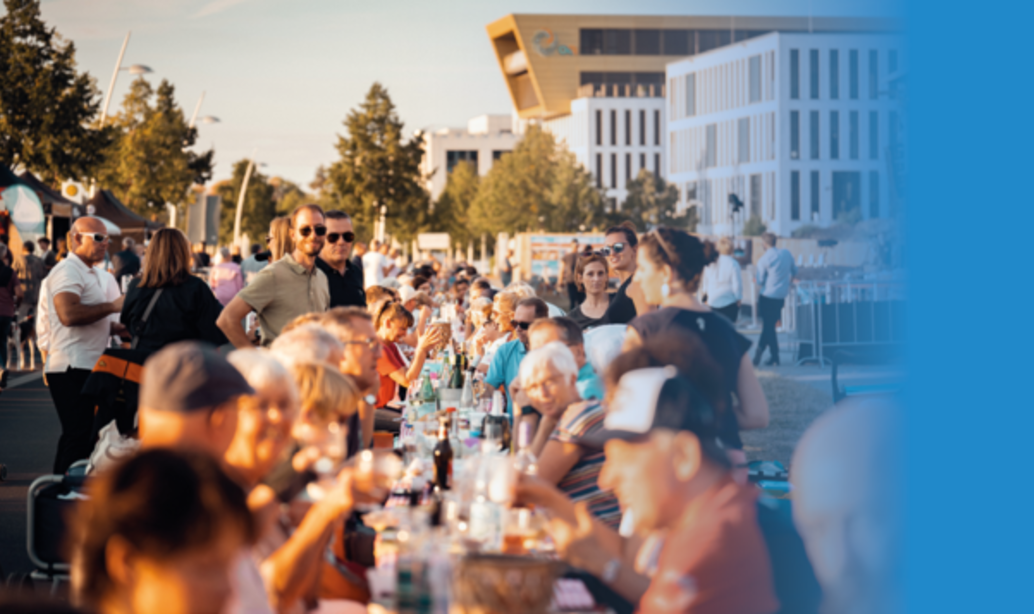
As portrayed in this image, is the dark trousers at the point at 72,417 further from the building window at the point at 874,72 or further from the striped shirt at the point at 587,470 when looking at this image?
the building window at the point at 874,72

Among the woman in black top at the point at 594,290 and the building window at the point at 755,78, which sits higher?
the building window at the point at 755,78

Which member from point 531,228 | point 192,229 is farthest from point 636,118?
point 192,229

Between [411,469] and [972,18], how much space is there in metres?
2.80

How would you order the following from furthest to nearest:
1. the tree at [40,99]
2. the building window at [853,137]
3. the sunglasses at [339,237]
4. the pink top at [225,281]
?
the building window at [853,137], the tree at [40,99], the pink top at [225,281], the sunglasses at [339,237]

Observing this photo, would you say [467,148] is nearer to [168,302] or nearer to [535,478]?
[168,302]

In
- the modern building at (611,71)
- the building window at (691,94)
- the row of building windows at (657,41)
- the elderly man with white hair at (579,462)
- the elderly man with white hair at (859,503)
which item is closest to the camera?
the elderly man with white hair at (859,503)

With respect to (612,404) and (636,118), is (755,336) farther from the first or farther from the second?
(636,118)

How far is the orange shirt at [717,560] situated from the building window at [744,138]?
7772cm

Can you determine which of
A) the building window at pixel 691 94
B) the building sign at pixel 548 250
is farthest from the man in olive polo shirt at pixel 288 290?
the building window at pixel 691 94

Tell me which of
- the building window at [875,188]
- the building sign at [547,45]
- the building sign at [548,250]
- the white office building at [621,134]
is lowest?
the building window at [875,188]

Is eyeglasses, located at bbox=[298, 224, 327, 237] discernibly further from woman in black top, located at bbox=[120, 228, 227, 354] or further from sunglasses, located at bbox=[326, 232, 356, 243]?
woman in black top, located at bbox=[120, 228, 227, 354]

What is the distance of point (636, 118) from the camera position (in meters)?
98.0

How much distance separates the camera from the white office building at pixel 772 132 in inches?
2837

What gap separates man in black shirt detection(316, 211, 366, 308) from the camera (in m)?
6.52
